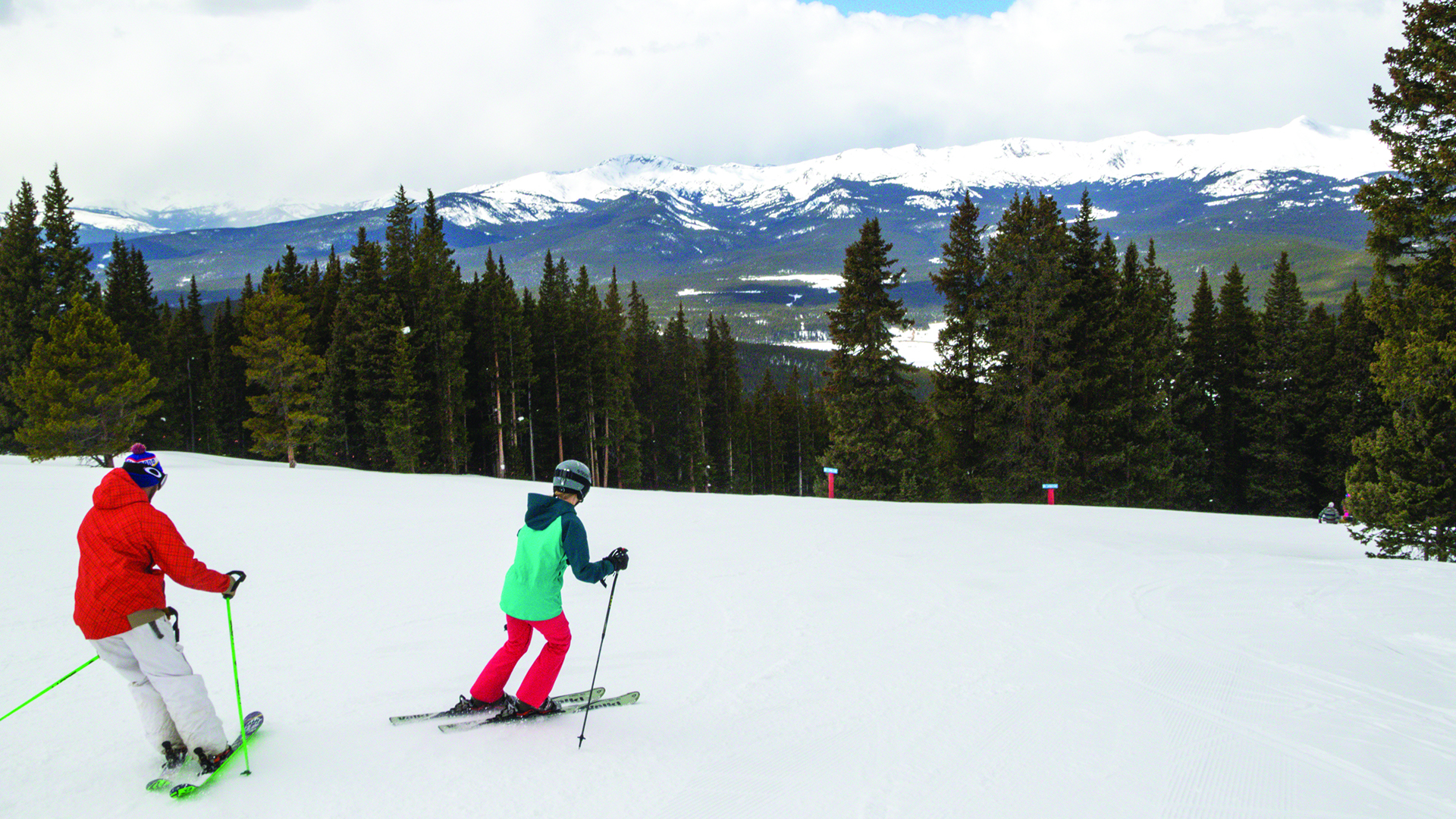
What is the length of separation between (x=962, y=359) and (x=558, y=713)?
28734 mm

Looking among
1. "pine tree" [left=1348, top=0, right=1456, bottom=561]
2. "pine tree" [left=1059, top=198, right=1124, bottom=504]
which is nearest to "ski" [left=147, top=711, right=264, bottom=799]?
"pine tree" [left=1348, top=0, right=1456, bottom=561]

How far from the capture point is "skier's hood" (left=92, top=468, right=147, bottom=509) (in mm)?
4645

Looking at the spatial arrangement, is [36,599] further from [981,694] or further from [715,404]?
[715,404]

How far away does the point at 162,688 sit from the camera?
475cm

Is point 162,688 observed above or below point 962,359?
above

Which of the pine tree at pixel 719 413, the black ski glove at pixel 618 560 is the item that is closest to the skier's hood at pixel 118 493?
the black ski glove at pixel 618 560

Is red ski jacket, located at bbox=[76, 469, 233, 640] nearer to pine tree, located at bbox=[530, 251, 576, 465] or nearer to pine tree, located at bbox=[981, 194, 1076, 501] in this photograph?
pine tree, located at bbox=[981, 194, 1076, 501]

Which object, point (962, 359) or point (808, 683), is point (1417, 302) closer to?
point (808, 683)

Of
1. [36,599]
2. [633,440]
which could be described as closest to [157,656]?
[36,599]

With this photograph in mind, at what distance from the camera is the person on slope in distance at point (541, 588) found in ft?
18.2

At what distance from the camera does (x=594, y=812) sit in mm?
4484

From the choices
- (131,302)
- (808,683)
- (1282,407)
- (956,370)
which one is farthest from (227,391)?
(1282,407)

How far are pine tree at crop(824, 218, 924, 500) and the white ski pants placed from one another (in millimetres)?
27658

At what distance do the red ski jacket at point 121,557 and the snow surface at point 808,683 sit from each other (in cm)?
106
